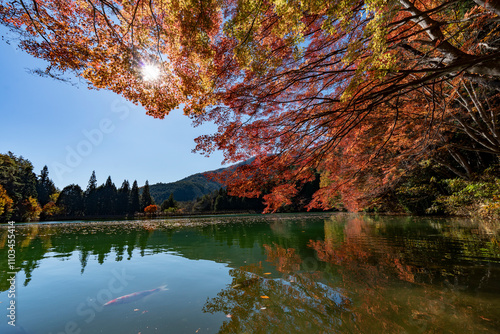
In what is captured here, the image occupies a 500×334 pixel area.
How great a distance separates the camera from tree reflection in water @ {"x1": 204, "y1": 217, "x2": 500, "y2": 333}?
2251 mm

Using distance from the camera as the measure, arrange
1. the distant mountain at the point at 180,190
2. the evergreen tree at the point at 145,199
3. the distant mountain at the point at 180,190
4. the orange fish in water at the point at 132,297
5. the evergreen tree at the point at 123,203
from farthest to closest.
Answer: the distant mountain at the point at 180,190, the distant mountain at the point at 180,190, the evergreen tree at the point at 145,199, the evergreen tree at the point at 123,203, the orange fish in water at the point at 132,297

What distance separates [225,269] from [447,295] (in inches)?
158

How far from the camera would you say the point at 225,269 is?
4801 mm

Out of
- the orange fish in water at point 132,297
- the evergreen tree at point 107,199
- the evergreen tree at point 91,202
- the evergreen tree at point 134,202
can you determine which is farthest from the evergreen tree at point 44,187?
the orange fish in water at point 132,297

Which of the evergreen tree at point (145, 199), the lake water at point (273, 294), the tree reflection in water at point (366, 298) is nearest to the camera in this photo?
the tree reflection in water at point (366, 298)

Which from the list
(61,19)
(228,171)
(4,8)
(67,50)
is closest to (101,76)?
(67,50)

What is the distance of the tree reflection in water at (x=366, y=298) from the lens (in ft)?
7.38

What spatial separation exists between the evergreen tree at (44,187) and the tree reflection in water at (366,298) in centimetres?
8032

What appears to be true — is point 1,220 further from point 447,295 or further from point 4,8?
point 447,295

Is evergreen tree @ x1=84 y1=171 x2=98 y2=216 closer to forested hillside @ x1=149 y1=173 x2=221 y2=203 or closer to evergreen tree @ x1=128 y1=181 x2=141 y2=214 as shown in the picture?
evergreen tree @ x1=128 y1=181 x2=141 y2=214

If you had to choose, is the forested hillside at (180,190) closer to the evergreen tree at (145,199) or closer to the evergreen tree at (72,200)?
the evergreen tree at (145,199)

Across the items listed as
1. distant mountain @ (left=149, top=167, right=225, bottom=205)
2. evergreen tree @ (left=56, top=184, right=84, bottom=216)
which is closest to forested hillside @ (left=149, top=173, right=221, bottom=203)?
distant mountain @ (left=149, top=167, right=225, bottom=205)

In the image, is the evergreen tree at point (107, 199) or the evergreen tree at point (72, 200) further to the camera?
the evergreen tree at point (107, 199)

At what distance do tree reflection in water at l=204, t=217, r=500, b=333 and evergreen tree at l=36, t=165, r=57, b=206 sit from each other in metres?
80.3
